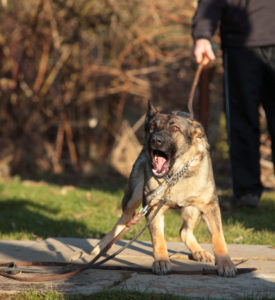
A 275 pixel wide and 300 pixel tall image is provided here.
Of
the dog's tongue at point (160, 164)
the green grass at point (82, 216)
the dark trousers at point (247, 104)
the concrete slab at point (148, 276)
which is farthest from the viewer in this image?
the dark trousers at point (247, 104)

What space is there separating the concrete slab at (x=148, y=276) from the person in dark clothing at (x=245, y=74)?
5.98 feet

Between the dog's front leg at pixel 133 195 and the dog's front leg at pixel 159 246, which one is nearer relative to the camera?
the dog's front leg at pixel 159 246

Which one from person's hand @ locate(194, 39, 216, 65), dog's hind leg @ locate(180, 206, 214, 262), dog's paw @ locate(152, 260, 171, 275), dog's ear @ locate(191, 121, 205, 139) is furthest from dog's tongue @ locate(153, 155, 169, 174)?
person's hand @ locate(194, 39, 216, 65)

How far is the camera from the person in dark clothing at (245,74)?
222 inches

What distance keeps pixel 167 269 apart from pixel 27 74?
7021 mm

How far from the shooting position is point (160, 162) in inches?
153

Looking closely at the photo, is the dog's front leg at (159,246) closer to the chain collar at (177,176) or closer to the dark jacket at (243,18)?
the chain collar at (177,176)

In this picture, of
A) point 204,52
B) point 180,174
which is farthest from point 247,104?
point 180,174

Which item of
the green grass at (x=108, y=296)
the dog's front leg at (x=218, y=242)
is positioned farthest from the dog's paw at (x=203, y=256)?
the green grass at (x=108, y=296)

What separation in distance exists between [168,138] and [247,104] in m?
2.36

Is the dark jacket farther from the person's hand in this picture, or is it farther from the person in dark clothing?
the person's hand

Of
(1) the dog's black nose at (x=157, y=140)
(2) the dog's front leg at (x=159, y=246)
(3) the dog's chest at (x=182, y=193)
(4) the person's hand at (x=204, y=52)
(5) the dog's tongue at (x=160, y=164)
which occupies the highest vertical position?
(4) the person's hand at (x=204, y=52)

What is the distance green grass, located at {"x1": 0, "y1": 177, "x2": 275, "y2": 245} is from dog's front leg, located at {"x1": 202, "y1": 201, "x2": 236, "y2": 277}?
47.6 inches

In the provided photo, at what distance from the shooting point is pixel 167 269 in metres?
3.56
